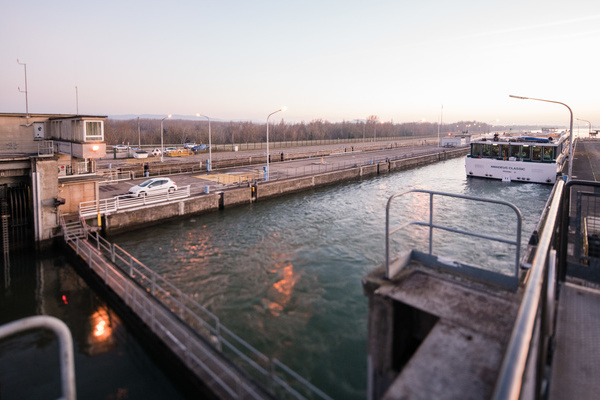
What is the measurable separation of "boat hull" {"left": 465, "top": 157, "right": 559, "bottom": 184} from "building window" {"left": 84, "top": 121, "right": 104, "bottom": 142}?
1446 inches

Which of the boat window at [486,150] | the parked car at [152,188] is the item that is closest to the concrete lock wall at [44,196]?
the parked car at [152,188]

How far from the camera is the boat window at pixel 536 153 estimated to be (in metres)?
39.3

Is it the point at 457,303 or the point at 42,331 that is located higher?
the point at 457,303

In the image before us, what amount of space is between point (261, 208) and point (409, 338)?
24.7 m

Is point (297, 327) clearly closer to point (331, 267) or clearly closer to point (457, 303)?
point (331, 267)

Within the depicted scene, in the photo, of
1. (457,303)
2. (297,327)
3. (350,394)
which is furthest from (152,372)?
(457,303)

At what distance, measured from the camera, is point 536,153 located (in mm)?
39625

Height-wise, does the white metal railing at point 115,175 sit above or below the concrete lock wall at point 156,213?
above

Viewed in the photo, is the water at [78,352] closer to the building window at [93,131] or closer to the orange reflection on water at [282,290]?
the orange reflection on water at [282,290]

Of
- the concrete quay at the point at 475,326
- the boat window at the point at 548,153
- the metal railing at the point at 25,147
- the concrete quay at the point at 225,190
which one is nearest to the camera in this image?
the concrete quay at the point at 475,326

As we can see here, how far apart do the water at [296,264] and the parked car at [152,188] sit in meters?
2.86

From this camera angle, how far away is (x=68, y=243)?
19.2 metres

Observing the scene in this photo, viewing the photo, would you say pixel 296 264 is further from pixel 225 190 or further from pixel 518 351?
pixel 518 351

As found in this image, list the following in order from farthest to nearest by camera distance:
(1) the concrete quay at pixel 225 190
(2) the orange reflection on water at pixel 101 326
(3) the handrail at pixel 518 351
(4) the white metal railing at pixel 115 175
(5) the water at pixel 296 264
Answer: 1. (4) the white metal railing at pixel 115 175
2. (1) the concrete quay at pixel 225 190
3. (2) the orange reflection on water at pixel 101 326
4. (5) the water at pixel 296 264
5. (3) the handrail at pixel 518 351
